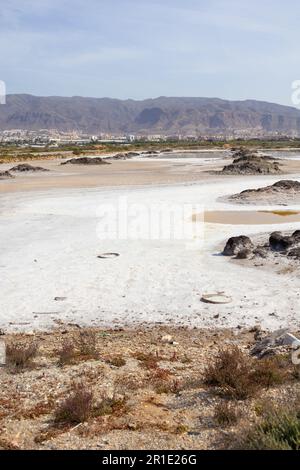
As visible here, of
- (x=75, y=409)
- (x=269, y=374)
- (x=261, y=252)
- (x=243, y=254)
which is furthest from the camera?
(x=261, y=252)

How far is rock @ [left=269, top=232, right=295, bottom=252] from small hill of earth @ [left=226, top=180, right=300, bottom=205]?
11.1 meters

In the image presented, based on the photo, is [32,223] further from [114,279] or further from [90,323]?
[90,323]

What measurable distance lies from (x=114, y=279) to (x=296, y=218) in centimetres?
1144

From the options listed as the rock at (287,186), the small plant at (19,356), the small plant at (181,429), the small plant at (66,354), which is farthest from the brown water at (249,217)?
the small plant at (181,429)

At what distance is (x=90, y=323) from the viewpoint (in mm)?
11750

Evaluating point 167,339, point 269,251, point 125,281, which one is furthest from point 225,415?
point 269,251

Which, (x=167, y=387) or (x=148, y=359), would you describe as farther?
(x=148, y=359)

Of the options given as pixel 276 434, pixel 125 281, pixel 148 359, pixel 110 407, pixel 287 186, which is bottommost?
pixel 125 281

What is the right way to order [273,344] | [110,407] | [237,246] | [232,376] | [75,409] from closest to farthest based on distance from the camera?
[75,409] → [110,407] → [232,376] → [273,344] → [237,246]

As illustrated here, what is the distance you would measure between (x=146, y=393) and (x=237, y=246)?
9.38 metres

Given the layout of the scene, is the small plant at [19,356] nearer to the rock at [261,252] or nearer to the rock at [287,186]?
the rock at [261,252]

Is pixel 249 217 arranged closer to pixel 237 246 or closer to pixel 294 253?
pixel 237 246

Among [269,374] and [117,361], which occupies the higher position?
[269,374]

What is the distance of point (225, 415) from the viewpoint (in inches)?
278
